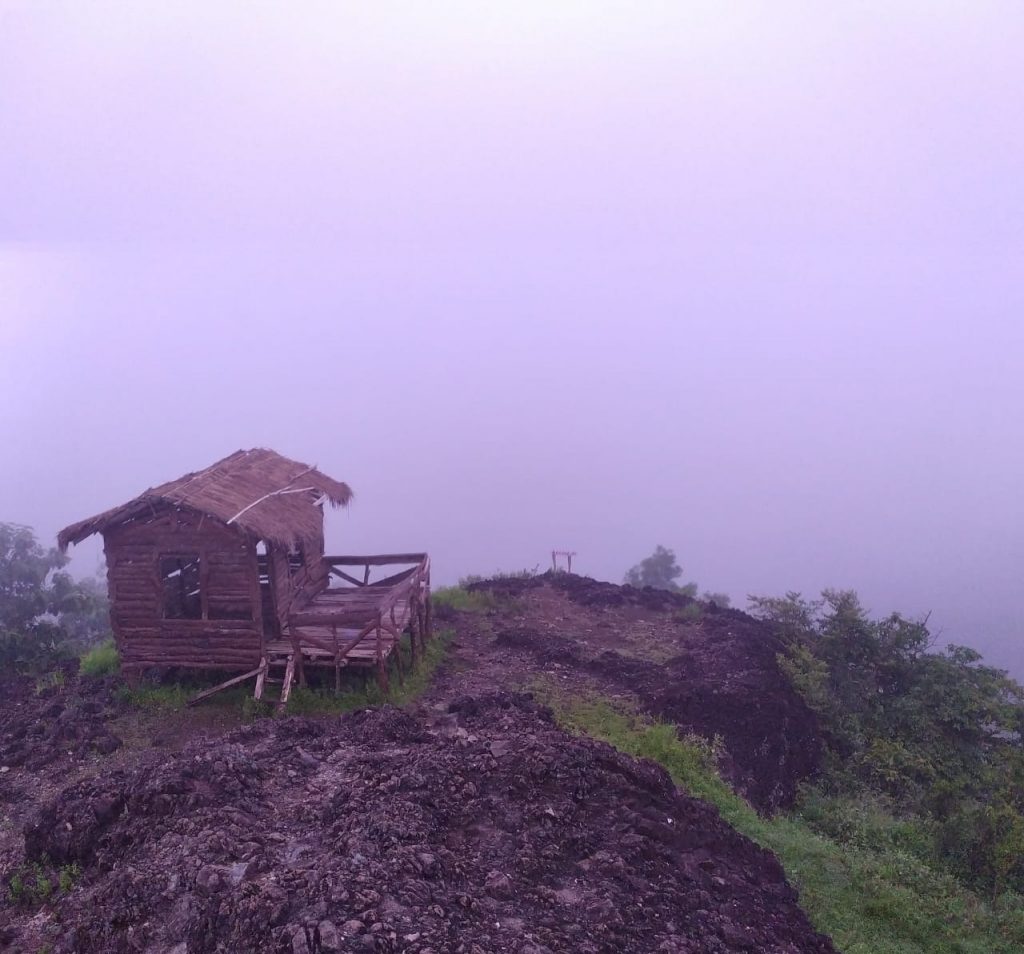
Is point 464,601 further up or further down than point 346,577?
further down

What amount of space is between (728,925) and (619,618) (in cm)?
1229

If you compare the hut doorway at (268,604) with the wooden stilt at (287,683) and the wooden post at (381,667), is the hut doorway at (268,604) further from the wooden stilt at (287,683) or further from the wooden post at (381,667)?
the wooden post at (381,667)

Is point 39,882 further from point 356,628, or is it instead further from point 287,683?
point 356,628

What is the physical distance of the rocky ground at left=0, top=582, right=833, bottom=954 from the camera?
21.0ft

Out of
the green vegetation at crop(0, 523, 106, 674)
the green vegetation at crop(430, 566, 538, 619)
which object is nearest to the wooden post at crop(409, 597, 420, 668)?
the green vegetation at crop(430, 566, 538, 619)

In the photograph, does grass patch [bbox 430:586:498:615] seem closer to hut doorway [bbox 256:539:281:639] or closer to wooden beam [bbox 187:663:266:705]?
hut doorway [bbox 256:539:281:639]

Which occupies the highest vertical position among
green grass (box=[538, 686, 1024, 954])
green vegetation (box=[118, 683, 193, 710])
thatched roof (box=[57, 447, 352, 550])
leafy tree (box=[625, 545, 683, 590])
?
thatched roof (box=[57, 447, 352, 550])

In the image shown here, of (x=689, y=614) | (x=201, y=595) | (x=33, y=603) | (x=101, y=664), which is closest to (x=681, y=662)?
(x=689, y=614)

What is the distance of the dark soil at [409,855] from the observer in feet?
20.8

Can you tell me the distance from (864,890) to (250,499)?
10543 millimetres

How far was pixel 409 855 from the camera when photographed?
7121 mm

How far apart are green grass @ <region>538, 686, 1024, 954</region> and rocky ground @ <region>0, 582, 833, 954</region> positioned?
59cm

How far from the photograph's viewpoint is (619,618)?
1962 cm

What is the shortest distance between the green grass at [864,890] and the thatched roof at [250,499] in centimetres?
658
